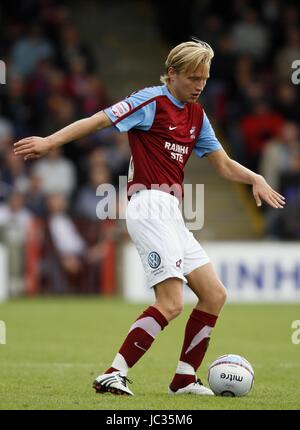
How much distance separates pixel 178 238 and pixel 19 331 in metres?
5.04

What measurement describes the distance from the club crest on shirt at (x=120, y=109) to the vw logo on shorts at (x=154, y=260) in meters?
0.91

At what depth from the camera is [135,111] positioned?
23.3ft

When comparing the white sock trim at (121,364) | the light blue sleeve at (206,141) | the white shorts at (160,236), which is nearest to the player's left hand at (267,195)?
the light blue sleeve at (206,141)

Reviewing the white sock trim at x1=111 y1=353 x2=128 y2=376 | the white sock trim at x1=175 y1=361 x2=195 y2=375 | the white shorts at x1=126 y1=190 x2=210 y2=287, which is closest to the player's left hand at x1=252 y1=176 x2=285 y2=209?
the white shorts at x1=126 y1=190 x2=210 y2=287

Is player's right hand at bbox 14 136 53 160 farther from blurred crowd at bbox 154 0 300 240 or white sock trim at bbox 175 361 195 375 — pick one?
blurred crowd at bbox 154 0 300 240

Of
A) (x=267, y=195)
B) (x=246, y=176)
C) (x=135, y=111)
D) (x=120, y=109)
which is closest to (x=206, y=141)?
(x=246, y=176)

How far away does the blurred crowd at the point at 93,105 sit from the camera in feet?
54.7

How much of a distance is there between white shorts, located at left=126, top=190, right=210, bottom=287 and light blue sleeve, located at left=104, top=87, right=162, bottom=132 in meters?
0.46

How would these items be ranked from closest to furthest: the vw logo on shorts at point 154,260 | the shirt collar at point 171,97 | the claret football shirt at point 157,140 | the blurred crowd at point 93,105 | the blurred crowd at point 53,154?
the vw logo on shorts at point 154,260 → the claret football shirt at point 157,140 → the shirt collar at point 171,97 → the blurred crowd at point 53,154 → the blurred crowd at point 93,105

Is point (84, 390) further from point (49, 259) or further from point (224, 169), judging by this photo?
point (49, 259)

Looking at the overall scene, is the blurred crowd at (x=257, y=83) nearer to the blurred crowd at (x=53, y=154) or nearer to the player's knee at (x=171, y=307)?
the blurred crowd at (x=53, y=154)

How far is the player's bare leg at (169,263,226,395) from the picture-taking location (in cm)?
733

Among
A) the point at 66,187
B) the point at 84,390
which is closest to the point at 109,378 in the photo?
the point at 84,390
